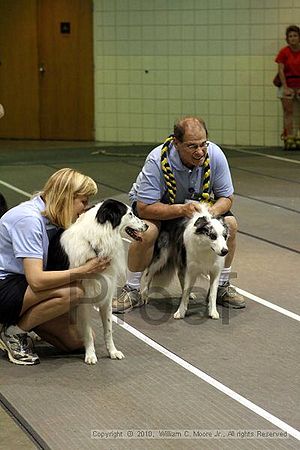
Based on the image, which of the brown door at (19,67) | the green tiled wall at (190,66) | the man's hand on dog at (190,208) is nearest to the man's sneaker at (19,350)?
the man's hand on dog at (190,208)

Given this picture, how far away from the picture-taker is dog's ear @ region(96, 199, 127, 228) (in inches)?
172

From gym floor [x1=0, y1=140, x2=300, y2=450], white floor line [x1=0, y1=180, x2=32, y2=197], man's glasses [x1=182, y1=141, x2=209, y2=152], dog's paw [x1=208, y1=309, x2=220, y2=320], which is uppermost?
man's glasses [x1=182, y1=141, x2=209, y2=152]

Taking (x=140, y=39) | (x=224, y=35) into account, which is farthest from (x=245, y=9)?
(x=140, y=39)

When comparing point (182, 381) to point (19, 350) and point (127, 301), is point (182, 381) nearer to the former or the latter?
point (19, 350)

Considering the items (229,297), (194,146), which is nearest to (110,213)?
(194,146)

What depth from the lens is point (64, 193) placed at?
14.4ft

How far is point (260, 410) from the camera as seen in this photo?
3.90 meters

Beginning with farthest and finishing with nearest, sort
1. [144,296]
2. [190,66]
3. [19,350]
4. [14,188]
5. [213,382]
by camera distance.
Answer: [190,66]
[14,188]
[144,296]
[19,350]
[213,382]

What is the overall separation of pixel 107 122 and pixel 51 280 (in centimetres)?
911

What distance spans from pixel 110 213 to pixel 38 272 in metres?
0.44

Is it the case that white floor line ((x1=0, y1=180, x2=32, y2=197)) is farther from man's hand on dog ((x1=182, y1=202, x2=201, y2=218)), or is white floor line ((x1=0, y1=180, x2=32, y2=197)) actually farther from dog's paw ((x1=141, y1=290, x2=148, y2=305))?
man's hand on dog ((x1=182, y1=202, x2=201, y2=218))

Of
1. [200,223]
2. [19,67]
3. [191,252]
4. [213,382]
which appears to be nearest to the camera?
[213,382]

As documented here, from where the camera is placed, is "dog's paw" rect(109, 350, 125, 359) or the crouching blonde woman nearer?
the crouching blonde woman

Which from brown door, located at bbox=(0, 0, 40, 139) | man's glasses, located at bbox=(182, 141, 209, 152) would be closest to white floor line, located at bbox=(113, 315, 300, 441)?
Answer: man's glasses, located at bbox=(182, 141, 209, 152)
